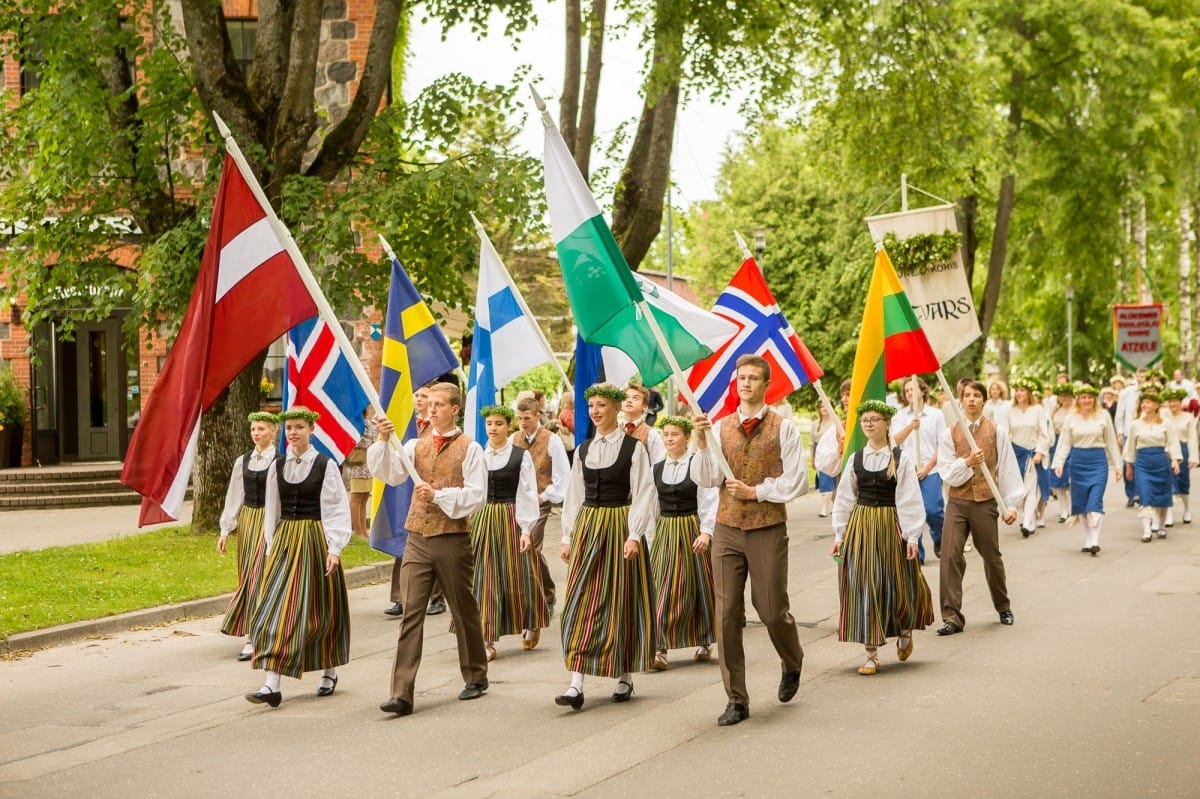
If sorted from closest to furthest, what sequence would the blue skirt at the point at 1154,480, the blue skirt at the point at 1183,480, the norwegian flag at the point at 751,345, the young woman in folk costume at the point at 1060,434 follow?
the norwegian flag at the point at 751,345
the young woman in folk costume at the point at 1060,434
the blue skirt at the point at 1154,480
the blue skirt at the point at 1183,480

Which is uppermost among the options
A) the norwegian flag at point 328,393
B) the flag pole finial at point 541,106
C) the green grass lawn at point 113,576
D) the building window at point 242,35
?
the building window at point 242,35

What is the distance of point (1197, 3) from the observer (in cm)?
2938

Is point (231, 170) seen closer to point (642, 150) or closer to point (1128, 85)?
point (642, 150)

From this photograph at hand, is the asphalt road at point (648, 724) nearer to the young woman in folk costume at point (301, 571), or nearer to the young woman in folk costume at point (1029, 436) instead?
the young woman in folk costume at point (301, 571)

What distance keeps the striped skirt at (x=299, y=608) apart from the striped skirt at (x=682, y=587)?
2180mm

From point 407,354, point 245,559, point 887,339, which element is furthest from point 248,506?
point 887,339

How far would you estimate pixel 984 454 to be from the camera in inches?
475

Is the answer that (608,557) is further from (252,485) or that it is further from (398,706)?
(252,485)

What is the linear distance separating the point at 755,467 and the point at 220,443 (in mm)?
10457

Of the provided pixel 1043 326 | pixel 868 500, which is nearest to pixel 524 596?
pixel 868 500

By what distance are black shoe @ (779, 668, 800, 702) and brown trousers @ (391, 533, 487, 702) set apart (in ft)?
5.74

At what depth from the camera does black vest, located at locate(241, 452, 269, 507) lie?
995 cm

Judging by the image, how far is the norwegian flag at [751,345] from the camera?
12.5 m

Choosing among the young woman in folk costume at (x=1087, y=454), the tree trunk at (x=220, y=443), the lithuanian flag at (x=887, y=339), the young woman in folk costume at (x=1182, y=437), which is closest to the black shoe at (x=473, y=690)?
the lithuanian flag at (x=887, y=339)
